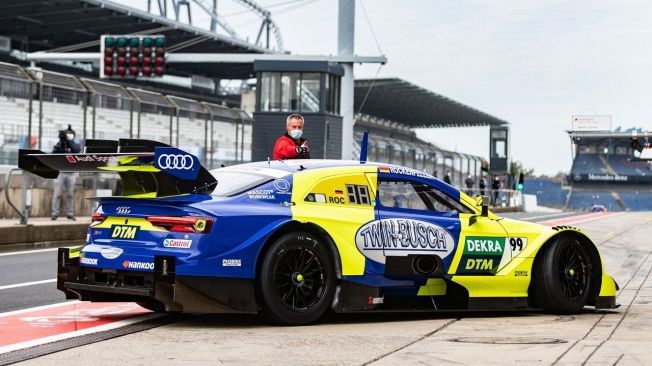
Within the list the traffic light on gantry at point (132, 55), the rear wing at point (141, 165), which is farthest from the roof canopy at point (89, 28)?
the rear wing at point (141, 165)

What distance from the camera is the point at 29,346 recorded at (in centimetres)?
700

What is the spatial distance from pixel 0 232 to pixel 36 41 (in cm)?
5743

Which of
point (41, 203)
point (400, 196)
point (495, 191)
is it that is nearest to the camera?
point (400, 196)

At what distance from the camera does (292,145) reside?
36.1ft

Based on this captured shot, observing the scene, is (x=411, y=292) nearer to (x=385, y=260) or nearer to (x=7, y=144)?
(x=385, y=260)

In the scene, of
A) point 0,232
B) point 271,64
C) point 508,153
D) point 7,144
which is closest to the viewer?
point 0,232

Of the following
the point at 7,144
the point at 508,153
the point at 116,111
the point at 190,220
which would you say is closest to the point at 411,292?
the point at 190,220

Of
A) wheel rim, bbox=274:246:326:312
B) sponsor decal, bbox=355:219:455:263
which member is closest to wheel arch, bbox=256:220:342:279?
wheel rim, bbox=274:246:326:312

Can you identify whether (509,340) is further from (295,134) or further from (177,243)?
(295,134)

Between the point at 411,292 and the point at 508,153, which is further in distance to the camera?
the point at 508,153

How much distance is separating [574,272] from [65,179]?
529 inches

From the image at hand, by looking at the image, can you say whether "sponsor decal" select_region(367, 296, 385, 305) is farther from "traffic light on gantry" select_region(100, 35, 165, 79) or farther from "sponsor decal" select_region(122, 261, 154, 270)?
"traffic light on gantry" select_region(100, 35, 165, 79)

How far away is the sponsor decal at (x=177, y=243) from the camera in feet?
25.5

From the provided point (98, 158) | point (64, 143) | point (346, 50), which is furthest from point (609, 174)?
point (98, 158)
